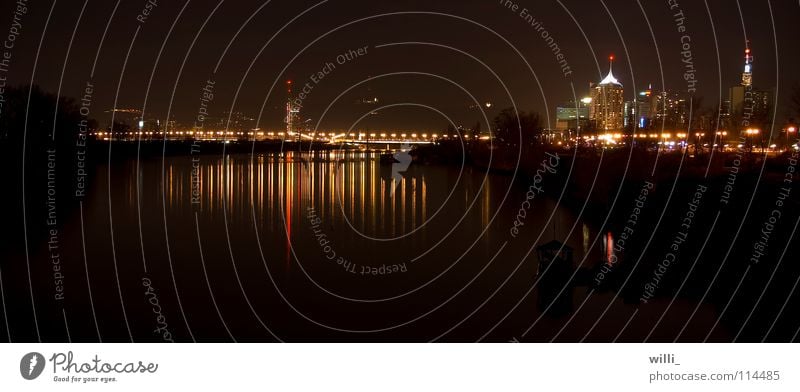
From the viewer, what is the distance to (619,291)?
419 inches

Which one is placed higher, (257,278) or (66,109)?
(66,109)

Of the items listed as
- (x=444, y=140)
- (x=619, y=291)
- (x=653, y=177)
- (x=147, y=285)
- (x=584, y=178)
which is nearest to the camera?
(x=619, y=291)

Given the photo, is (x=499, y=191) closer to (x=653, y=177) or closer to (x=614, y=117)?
(x=653, y=177)

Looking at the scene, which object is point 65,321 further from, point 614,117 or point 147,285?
point 614,117

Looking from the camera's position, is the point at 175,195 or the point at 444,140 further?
the point at 444,140

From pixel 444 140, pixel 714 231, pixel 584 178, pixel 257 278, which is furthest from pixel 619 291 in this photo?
pixel 444 140

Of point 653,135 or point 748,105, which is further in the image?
point 653,135

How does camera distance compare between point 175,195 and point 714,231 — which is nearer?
point 714,231

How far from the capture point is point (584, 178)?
83.9ft

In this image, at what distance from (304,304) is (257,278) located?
1886 mm

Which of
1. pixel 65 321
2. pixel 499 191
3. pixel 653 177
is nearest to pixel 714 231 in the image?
pixel 653 177

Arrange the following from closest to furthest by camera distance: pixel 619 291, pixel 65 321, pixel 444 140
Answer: pixel 65 321
pixel 619 291
pixel 444 140
